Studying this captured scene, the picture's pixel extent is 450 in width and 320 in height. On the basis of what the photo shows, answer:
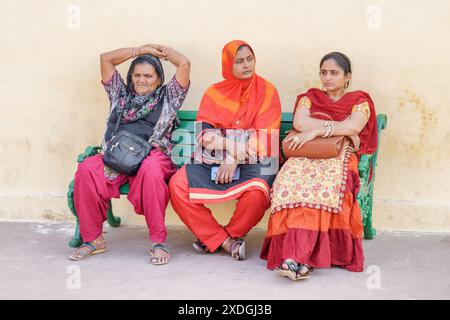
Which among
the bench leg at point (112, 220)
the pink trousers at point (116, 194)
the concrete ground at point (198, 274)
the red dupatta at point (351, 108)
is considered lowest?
the concrete ground at point (198, 274)

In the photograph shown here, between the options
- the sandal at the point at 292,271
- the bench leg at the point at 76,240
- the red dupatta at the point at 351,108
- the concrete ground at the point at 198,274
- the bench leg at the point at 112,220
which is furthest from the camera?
the bench leg at the point at 112,220

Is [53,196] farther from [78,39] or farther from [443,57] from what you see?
[443,57]

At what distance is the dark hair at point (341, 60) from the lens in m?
5.64

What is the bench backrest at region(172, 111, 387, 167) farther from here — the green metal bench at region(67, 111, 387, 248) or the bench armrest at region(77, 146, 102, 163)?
the bench armrest at region(77, 146, 102, 163)

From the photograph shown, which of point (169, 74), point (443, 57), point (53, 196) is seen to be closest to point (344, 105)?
point (443, 57)

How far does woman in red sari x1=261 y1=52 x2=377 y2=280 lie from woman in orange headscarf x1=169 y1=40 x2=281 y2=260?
0.18 metres

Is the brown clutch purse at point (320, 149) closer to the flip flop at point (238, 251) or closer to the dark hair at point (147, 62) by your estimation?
the flip flop at point (238, 251)

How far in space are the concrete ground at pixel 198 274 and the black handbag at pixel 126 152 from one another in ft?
2.03

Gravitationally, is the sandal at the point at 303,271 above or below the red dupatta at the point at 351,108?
below

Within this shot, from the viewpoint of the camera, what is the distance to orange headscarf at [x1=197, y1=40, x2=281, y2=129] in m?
5.76

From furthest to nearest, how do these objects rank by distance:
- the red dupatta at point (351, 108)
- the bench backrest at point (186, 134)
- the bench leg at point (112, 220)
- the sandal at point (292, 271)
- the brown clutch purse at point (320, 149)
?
the bench leg at point (112, 220)
the bench backrest at point (186, 134)
the red dupatta at point (351, 108)
the brown clutch purse at point (320, 149)
the sandal at point (292, 271)

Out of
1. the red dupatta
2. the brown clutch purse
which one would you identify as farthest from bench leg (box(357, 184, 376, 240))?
the brown clutch purse

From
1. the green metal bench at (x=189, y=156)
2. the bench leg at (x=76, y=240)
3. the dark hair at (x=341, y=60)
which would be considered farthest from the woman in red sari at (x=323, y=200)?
the bench leg at (x=76, y=240)

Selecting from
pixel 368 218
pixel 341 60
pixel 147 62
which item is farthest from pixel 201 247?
pixel 341 60
